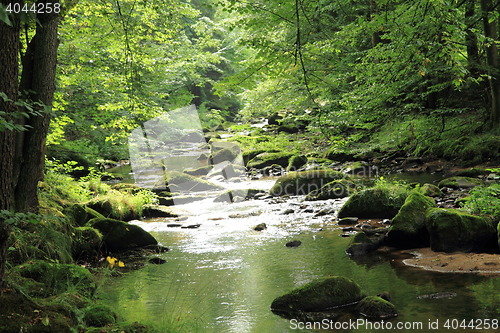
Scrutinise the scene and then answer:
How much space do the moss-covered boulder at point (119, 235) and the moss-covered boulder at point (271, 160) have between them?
11.8m

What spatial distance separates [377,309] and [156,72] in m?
9.61

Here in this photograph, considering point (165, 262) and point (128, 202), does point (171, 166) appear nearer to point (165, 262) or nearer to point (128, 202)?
point (128, 202)

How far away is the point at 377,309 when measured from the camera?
406 cm

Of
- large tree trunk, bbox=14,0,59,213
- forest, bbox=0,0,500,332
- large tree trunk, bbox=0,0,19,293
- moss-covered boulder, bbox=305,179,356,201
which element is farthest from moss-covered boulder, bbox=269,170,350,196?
large tree trunk, bbox=0,0,19,293

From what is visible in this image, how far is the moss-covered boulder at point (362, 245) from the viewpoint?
6352 millimetres

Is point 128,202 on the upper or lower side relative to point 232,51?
lower

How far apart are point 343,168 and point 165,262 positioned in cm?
1103

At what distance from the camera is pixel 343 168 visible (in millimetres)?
15695

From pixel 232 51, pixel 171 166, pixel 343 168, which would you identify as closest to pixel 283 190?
pixel 343 168

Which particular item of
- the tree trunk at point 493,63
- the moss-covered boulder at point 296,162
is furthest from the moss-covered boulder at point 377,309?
the moss-covered boulder at point 296,162

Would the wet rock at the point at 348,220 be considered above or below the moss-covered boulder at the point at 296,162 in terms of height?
below

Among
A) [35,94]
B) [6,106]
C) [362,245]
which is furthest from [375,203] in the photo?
[6,106]

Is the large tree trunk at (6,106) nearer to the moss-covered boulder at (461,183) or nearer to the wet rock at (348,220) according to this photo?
the wet rock at (348,220)

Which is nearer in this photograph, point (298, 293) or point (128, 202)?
point (298, 293)
